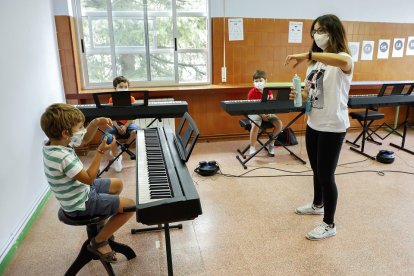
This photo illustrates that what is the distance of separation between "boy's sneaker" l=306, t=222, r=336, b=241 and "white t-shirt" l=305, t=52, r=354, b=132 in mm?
711

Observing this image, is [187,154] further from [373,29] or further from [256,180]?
[373,29]

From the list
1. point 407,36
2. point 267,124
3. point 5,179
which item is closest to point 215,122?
point 267,124

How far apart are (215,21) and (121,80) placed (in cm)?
163

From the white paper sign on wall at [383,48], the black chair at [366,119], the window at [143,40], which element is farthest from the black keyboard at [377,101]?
the window at [143,40]

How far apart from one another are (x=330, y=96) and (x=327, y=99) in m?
0.03

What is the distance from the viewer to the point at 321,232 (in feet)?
6.95

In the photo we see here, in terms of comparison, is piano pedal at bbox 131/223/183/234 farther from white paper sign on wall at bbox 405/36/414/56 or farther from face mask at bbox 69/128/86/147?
white paper sign on wall at bbox 405/36/414/56

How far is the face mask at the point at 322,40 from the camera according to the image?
1878mm

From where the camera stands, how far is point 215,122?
447cm

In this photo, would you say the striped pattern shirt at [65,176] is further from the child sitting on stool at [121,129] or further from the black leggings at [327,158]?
the child sitting on stool at [121,129]

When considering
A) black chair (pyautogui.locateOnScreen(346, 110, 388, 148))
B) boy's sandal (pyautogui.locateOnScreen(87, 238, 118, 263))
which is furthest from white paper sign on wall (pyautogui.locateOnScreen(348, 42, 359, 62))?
boy's sandal (pyautogui.locateOnScreen(87, 238, 118, 263))

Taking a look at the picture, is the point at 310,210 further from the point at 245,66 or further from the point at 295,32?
the point at 295,32

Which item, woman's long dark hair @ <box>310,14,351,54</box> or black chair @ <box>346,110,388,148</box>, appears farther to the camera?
black chair @ <box>346,110,388,148</box>

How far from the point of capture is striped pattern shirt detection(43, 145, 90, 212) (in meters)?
1.42
